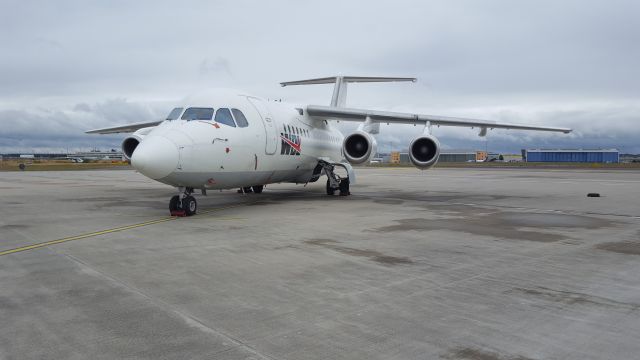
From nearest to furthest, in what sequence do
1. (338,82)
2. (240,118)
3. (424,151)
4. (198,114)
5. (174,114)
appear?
(198,114) < (174,114) < (240,118) < (424,151) < (338,82)

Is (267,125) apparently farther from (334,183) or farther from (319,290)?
(319,290)

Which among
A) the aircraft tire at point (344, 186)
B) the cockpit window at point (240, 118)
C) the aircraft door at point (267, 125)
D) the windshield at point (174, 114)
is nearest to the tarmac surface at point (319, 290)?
the windshield at point (174, 114)

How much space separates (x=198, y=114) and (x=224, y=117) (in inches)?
25.9

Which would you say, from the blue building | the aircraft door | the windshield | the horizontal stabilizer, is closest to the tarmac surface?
the windshield

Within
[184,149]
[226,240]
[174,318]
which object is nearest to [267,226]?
[226,240]

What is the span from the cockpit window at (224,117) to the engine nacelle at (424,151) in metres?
6.78

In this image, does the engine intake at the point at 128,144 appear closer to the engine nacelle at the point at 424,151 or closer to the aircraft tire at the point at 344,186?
the aircraft tire at the point at 344,186

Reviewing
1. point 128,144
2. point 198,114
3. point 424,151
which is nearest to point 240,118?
point 198,114

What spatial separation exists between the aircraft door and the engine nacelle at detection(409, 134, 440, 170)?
4.92 meters

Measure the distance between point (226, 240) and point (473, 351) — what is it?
532cm

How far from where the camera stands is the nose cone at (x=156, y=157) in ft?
32.2

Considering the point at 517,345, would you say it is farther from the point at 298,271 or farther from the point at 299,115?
the point at 299,115

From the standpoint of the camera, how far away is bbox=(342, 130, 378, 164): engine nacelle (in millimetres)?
17094

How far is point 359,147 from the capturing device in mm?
17328
